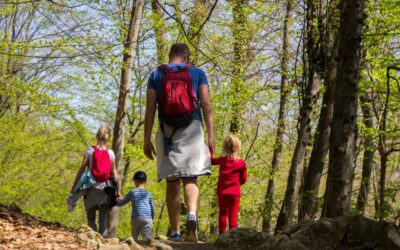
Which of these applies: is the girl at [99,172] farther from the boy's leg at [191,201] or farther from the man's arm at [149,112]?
the boy's leg at [191,201]

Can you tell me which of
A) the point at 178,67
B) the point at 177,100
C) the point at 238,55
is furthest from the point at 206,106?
the point at 238,55

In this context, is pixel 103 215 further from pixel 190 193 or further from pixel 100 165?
pixel 190 193

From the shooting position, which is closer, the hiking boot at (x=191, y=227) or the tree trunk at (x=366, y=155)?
the hiking boot at (x=191, y=227)

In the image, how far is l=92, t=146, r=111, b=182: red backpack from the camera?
6.32 meters

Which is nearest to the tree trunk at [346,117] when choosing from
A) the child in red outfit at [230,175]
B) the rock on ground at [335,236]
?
the rock on ground at [335,236]

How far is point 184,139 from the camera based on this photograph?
4992 millimetres

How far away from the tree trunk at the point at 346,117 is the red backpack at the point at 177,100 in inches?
61.3

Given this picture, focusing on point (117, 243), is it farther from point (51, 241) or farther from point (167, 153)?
point (167, 153)

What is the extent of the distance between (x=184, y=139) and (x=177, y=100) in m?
0.38

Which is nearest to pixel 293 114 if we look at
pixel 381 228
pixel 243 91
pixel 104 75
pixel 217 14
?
pixel 243 91

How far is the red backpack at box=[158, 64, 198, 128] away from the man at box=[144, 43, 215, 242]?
0.05ft

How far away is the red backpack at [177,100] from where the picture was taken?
16.1 ft

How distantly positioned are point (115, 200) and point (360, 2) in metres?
3.56

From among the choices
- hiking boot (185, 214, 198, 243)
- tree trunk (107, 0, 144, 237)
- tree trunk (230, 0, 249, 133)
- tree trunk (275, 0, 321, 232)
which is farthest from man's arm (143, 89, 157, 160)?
tree trunk (230, 0, 249, 133)
